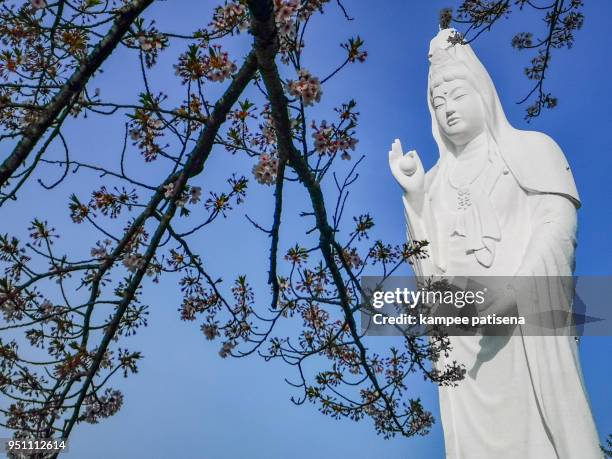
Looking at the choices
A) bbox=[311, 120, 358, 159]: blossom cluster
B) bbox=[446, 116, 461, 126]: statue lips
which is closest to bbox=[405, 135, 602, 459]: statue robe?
bbox=[446, 116, 461, 126]: statue lips

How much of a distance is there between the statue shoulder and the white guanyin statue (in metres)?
0.01

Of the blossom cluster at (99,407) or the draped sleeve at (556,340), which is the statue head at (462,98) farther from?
the blossom cluster at (99,407)

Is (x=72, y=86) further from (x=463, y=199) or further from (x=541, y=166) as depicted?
(x=541, y=166)

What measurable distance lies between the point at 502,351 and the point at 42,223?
4.31 m

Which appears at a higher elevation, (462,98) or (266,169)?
(462,98)

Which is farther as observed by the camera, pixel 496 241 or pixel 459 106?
pixel 459 106

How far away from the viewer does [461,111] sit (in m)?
6.29

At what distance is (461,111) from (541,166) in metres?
1.05

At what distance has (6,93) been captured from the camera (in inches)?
103

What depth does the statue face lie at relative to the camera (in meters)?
6.30

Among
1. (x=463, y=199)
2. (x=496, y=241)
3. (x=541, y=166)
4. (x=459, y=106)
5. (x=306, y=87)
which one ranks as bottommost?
(x=306, y=87)

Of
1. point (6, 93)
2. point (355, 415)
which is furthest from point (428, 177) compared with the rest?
point (6, 93)

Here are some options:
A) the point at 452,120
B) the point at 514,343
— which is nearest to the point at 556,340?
the point at 514,343

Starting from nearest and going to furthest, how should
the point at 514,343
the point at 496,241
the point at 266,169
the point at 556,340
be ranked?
the point at 266,169 → the point at 556,340 → the point at 514,343 → the point at 496,241
